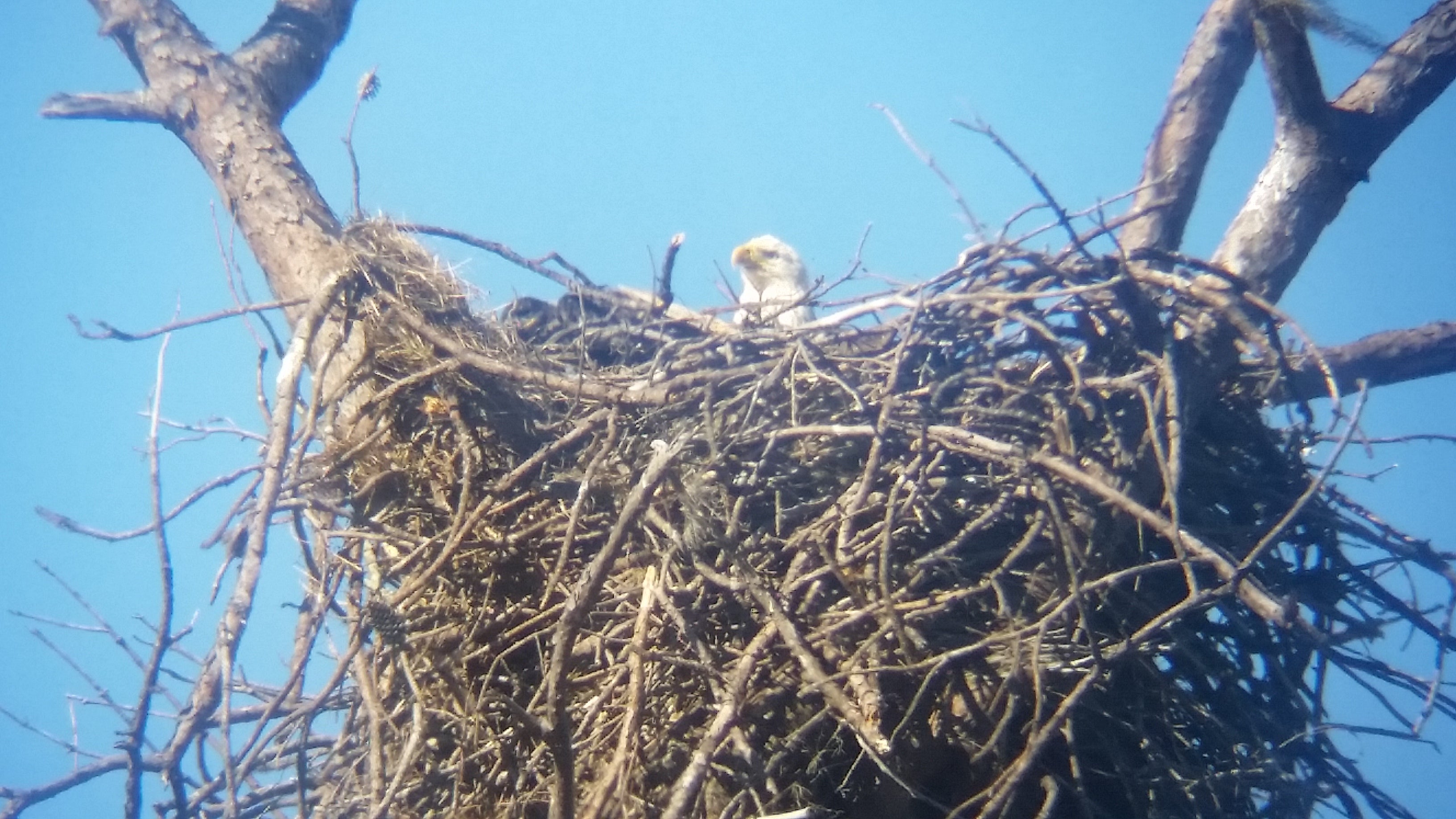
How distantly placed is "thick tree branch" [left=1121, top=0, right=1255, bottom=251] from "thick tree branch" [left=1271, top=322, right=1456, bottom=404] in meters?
0.70

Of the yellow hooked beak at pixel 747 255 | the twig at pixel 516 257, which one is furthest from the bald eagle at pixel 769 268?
the twig at pixel 516 257

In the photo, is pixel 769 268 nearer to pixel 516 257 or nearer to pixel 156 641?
pixel 516 257

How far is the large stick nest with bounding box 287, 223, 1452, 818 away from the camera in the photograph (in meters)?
2.09

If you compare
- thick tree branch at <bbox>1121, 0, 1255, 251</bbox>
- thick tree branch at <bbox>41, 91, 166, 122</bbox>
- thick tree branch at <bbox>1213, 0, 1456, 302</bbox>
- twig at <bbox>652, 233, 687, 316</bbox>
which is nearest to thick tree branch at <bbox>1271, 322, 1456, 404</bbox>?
thick tree branch at <bbox>1213, 0, 1456, 302</bbox>

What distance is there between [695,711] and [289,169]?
2589mm

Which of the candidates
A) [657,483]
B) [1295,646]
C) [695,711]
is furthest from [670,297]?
[1295,646]

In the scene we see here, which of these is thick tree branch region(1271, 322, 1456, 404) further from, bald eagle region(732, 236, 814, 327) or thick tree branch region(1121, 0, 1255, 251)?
bald eagle region(732, 236, 814, 327)

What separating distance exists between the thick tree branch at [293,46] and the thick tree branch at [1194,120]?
3.42 metres

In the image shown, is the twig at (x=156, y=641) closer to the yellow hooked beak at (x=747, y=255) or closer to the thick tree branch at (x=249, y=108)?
the thick tree branch at (x=249, y=108)

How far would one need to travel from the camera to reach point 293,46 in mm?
3922

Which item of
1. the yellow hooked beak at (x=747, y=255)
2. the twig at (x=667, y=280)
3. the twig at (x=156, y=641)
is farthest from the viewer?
the yellow hooked beak at (x=747, y=255)

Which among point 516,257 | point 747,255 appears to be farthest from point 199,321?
point 747,255

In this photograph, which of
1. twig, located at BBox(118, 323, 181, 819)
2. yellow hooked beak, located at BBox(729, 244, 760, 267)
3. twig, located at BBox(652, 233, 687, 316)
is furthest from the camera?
yellow hooked beak, located at BBox(729, 244, 760, 267)

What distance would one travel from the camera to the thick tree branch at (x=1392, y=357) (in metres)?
3.28
